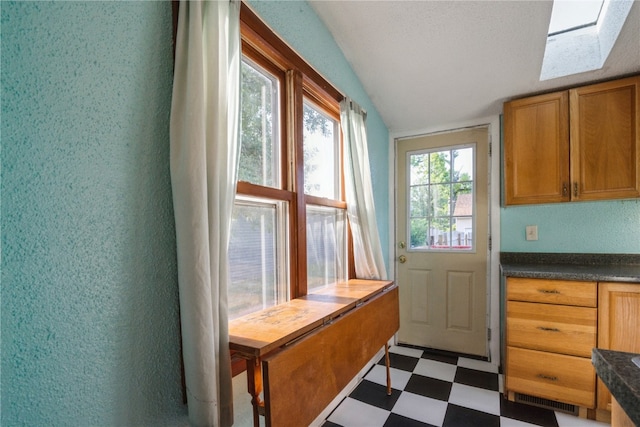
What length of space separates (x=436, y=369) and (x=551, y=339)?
89 cm

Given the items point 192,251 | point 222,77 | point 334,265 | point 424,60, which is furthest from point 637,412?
point 424,60

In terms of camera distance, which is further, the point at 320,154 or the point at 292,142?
the point at 320,154

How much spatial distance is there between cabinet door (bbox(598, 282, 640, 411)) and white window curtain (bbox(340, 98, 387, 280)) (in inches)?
50.7

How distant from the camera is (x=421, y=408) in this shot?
188cm

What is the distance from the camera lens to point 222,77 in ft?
3.21

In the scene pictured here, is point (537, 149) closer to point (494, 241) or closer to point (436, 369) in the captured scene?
point (494, 241)

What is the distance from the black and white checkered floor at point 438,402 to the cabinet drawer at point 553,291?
2.30 feet

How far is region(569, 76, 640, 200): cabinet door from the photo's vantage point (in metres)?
1.94

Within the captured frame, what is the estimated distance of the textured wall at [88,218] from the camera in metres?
0.61

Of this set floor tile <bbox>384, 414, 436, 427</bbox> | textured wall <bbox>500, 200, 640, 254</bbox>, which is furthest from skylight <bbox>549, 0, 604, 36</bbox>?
floor tile <bbox>384, 414, 436, 427</bbox>

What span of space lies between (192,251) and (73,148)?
14.8 inches

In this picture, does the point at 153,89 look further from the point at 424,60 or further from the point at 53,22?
the point at 424,60

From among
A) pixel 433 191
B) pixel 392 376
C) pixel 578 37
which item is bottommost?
pixel 392 376

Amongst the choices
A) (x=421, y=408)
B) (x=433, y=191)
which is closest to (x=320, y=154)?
(x=433, y=191)
